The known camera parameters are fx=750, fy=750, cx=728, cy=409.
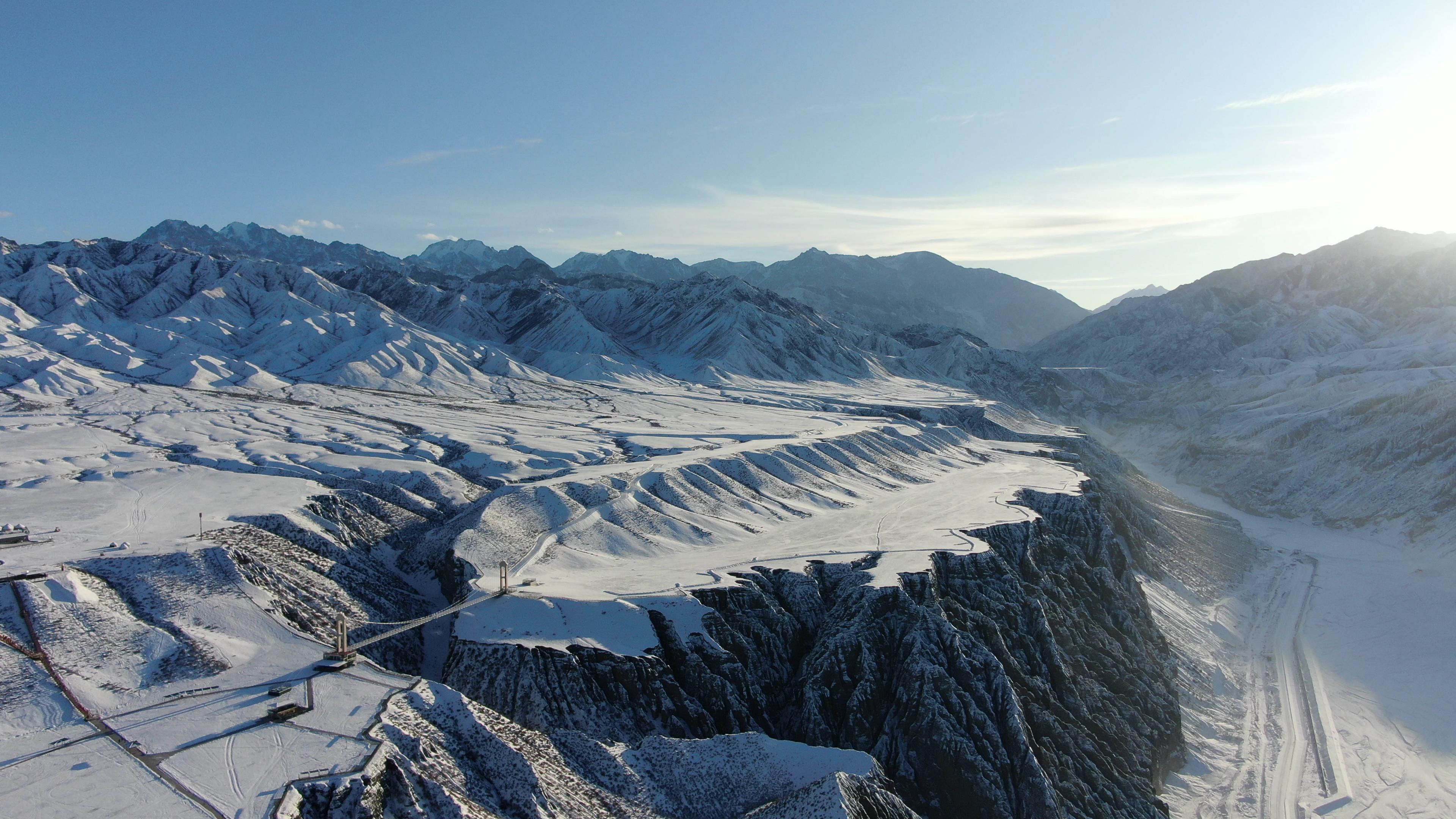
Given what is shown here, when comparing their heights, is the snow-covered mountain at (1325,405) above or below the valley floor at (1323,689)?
above

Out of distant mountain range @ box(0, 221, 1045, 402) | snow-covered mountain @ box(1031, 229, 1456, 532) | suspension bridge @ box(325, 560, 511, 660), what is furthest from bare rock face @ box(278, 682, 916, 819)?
distant mountain range @ box(0, 221, 1045, 402)

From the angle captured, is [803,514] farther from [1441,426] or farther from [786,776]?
[1441,426]

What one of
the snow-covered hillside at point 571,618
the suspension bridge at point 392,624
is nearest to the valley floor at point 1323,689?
the snow-covered hillside at point 571,618

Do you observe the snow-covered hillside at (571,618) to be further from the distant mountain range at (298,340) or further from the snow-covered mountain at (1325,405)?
the distant mountain range at (298,340)

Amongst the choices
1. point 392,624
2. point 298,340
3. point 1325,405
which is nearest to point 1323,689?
point 392,624

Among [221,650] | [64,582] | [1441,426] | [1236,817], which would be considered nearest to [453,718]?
[221,650]

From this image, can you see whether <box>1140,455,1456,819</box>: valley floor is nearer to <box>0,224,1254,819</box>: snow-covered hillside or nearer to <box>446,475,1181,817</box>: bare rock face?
<box>0,224,1254,819</box>: snow-covered hillside
